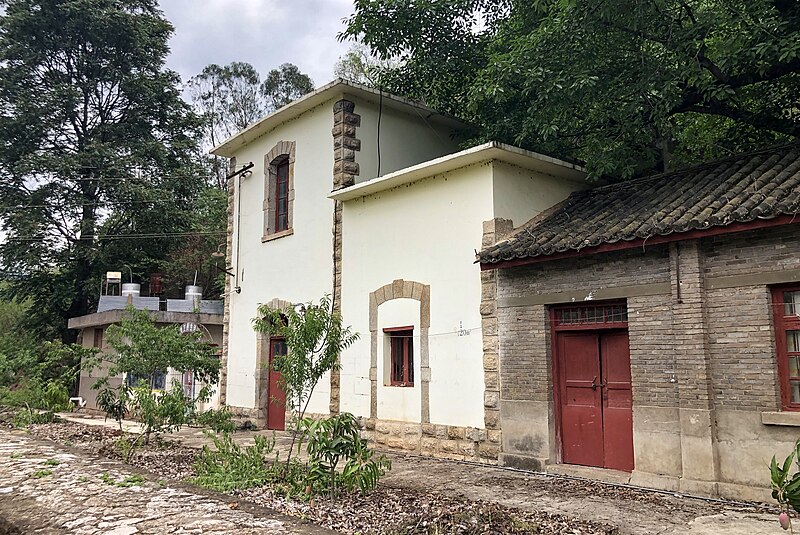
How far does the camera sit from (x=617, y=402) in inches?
342

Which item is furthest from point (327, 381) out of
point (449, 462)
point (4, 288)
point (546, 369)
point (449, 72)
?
point (4, 288)

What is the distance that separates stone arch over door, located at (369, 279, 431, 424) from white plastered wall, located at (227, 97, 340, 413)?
4.43ft

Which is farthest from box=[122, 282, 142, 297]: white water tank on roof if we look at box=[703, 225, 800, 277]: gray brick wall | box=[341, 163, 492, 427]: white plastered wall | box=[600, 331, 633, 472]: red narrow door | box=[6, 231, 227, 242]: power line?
box=[703, 225, 800, 277]: gray brick wall

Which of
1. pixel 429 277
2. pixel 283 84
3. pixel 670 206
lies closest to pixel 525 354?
pixel 429 277

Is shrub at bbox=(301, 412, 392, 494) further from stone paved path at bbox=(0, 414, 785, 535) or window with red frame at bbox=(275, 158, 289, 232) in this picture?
window with red frame at bbox=(275, 158, 289, 232)

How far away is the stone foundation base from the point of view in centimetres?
959

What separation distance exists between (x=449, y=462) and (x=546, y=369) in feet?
6.83

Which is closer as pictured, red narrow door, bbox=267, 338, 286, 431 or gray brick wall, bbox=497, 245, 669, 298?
gray brick wall, bbox=497, 245, 669, 298

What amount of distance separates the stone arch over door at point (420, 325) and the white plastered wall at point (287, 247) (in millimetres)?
1350

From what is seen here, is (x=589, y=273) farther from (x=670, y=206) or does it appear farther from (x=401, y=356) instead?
(x=401, y=356)

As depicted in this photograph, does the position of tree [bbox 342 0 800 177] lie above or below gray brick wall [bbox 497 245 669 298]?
above

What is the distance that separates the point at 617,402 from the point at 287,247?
7673mm

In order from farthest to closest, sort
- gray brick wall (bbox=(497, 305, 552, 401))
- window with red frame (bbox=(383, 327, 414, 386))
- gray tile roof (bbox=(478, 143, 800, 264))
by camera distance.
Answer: window with red frame (bbox=(383, 327, 414, 386))
gray brick wall (bbox=(497, 305, 552, 401))
gray tile roof (bbox=(478, 143, 800, 264))

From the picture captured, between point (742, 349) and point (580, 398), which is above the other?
point (742, 349)
